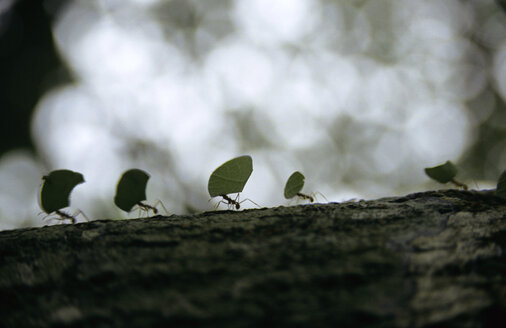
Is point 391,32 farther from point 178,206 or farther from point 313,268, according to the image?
point 313,268

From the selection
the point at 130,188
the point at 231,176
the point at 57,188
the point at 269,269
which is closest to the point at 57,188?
the point at 57,188

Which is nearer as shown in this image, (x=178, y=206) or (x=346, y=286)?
(x=346, y=286)

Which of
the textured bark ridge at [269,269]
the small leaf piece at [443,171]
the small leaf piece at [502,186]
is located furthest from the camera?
the small leaf piece at [443,171]

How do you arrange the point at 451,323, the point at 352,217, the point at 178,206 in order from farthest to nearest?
1. the point at 178,206
2. the point at 352,217
3. the point at 451,323

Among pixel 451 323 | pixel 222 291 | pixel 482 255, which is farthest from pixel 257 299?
pixel 482 255

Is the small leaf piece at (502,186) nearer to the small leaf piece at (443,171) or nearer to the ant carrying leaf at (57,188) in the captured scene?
the small leaf piece at (443,171)

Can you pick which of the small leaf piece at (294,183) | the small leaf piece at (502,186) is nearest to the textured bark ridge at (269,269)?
the small leaf piece at (502,186)

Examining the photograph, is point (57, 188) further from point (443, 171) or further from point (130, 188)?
point (443, 171)
